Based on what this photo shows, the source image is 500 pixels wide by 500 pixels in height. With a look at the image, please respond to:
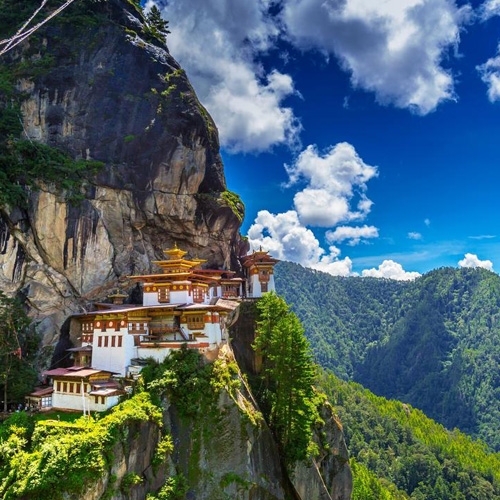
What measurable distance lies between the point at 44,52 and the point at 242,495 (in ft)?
144

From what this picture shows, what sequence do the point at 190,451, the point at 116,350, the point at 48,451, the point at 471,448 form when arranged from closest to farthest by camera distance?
the point at 48,451 < the point at 190,451 < the point at 116,350 < the point at 471,448

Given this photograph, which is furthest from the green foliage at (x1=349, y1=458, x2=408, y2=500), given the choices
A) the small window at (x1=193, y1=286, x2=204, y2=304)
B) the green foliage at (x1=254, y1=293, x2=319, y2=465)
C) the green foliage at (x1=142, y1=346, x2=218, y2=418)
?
the green foliage at (x1=142, y1=346, x2=218, y2=418)

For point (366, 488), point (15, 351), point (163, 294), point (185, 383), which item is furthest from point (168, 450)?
point (366, 488)

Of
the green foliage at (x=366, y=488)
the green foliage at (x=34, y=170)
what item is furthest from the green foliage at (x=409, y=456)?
the green foliage at (x=34, y=170)

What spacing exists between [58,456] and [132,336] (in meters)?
11.4

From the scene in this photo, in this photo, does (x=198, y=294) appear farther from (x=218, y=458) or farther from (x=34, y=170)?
(x=34, y=170)

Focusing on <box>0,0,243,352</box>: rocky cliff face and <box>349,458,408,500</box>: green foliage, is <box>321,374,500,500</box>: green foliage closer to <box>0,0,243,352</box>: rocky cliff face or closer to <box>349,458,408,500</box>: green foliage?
<box>349,458,408,500</box>: green foliage

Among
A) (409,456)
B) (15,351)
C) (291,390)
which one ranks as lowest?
(409,456)

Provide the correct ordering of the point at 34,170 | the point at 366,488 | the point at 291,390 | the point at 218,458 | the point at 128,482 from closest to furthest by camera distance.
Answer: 1. the point at 128,482
2. the point at 218,458
3. the point at 291,390
4. the point at 34,170
5. the point at 366,488

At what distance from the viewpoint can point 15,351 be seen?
3169 centimetres

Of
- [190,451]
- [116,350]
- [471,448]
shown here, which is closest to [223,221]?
[116,350]

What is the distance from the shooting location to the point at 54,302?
124ft

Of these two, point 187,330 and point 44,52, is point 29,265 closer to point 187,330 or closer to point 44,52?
point 187,330

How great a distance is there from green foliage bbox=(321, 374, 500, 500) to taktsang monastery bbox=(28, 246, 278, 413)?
4902 cm
